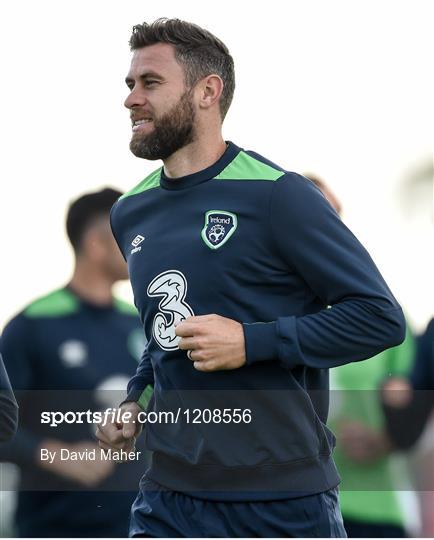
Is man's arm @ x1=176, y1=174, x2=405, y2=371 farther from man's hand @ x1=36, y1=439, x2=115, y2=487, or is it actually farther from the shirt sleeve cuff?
man's hand @ x1=36, y1=439, x2=115, y2=487

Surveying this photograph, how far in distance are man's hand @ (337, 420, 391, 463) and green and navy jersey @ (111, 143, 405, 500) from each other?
1118 mm

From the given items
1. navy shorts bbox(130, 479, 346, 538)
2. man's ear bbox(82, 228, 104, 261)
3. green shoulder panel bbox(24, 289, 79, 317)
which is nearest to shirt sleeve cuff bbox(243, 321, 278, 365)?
navy shorts bbox(130, 479, 346, 538)

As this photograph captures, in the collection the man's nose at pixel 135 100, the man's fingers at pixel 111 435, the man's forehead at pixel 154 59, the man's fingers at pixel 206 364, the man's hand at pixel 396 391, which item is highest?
the man's forehead at pixel 154 59

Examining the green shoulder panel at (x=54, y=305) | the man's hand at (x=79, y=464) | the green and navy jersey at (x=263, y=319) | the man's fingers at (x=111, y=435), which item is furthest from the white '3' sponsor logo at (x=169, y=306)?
the green shoulder panel at (x=54, y=305)

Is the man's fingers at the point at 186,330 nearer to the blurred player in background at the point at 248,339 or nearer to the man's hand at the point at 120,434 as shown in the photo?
the blurred player in background at the point at 248,339

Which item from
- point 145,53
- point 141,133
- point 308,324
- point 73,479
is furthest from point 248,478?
point 73,479

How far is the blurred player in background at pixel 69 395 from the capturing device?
13.6 feet

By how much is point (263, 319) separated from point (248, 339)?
0.32 ft

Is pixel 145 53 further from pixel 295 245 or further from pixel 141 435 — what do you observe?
pixel 141 435

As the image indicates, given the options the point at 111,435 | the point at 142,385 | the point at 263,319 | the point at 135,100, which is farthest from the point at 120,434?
Answer: the point at 135,100

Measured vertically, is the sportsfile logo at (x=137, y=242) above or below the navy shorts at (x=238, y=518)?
above

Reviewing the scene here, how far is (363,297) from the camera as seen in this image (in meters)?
2.94

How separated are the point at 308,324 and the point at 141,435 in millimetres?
523

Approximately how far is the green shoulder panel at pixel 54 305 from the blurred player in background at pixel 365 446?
2.84ft
